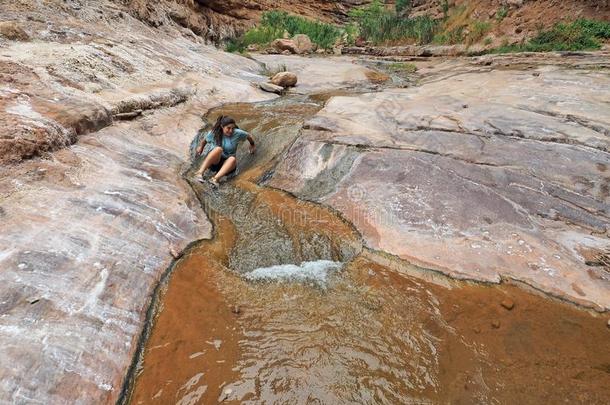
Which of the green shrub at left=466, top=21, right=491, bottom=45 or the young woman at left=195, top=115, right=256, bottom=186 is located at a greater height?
the green shrub at left=466, top=21, right=491, bottom=45

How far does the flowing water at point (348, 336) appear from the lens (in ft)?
6.73

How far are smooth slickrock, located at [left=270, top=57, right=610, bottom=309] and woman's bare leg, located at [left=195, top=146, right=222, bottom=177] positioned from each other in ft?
2.65

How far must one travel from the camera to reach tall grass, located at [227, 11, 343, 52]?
1545cm

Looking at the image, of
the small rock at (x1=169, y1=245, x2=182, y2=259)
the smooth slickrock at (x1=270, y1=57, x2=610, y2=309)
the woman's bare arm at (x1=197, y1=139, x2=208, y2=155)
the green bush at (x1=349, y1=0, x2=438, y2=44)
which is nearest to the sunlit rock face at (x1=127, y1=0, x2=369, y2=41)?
the green bush at (x1=349, y1=0, x2=438, y2=44)

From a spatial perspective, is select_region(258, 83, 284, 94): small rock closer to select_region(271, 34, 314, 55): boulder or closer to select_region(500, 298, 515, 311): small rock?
select_region(500, 298, 515, 311): small rock

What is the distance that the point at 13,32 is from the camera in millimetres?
5469

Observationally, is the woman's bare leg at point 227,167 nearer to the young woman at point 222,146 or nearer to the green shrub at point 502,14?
the young woman at point 222,146

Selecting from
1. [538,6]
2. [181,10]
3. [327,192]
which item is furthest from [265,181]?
[538,6]

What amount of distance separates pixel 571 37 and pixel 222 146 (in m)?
10.5

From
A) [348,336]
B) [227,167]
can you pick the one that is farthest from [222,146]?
[348,336]

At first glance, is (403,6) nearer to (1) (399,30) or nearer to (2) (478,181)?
(1) (399,30)

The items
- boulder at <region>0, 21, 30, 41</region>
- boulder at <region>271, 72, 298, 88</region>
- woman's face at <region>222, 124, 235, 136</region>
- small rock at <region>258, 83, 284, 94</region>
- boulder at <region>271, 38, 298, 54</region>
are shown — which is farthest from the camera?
boulder at <region>271, 38, 298, 54</region>

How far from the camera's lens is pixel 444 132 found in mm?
4680

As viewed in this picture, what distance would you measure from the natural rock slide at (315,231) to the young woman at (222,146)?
0.29m
